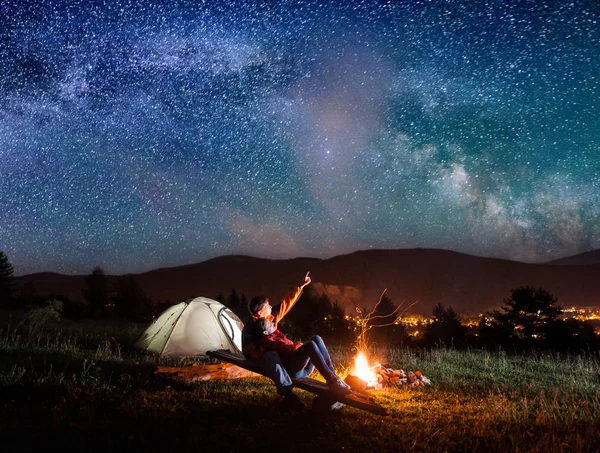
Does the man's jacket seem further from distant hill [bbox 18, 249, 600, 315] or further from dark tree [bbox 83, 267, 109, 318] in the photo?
distant hill [bbox 18, 249, 600, 315]

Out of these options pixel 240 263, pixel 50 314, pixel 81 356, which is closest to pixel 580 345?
pixel 81 356

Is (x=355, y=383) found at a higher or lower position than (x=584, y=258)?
lower

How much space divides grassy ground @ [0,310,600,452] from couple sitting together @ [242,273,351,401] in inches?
20.1

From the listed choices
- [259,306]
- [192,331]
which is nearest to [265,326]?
[259,306]

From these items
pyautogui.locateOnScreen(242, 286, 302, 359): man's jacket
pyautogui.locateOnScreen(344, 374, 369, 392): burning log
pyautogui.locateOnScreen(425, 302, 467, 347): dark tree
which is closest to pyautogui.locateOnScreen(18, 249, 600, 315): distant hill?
pyautogui.locateOnScreen(425, 302, 467, 347): dark tree

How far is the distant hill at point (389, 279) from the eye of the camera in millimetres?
70688

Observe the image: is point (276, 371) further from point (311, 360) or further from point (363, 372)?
point (363, 372)

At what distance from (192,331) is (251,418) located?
22.3ft

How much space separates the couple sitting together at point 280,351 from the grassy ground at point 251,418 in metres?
0.51

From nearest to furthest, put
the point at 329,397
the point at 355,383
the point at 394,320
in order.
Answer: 1. the point at 329,397
2. the point at 355,383
3. the point at 394,320

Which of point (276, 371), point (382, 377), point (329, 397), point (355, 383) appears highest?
point (276, 371)

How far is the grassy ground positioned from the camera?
4.66 metres

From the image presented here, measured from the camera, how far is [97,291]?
3706cm

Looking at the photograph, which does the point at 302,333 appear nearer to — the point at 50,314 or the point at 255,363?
the point at 50,314
